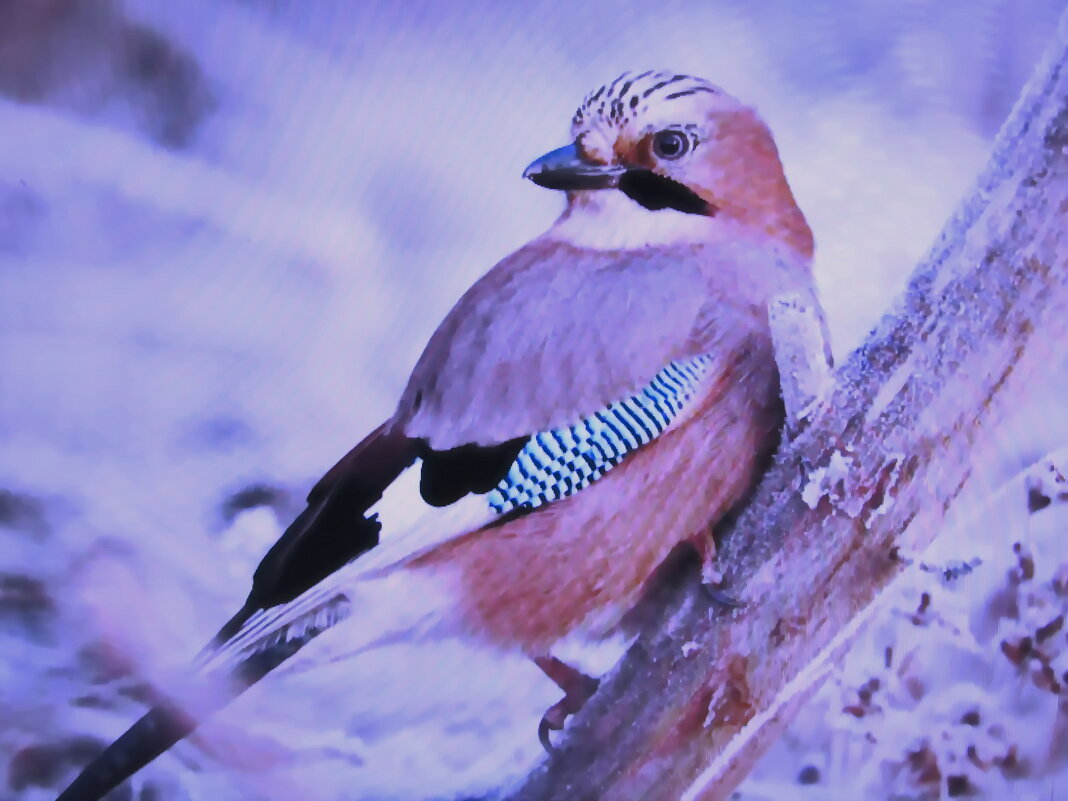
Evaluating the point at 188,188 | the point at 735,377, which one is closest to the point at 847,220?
the point at 735,377

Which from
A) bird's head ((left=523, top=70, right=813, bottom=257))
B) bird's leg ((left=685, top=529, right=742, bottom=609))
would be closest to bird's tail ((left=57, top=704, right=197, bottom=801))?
bird's leg ((left=685, top=529, right=742, bottom=609))

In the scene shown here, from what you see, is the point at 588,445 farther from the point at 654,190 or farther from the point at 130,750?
the point at 130,750

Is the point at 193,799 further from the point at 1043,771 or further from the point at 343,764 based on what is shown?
the point at 1043,771

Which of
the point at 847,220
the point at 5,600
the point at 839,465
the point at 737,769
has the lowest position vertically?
the point at 737,769

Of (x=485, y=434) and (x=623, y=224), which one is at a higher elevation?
(x=623, y=224)

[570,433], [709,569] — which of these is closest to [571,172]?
[570,433]

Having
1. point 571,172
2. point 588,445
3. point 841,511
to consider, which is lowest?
point 841,511
